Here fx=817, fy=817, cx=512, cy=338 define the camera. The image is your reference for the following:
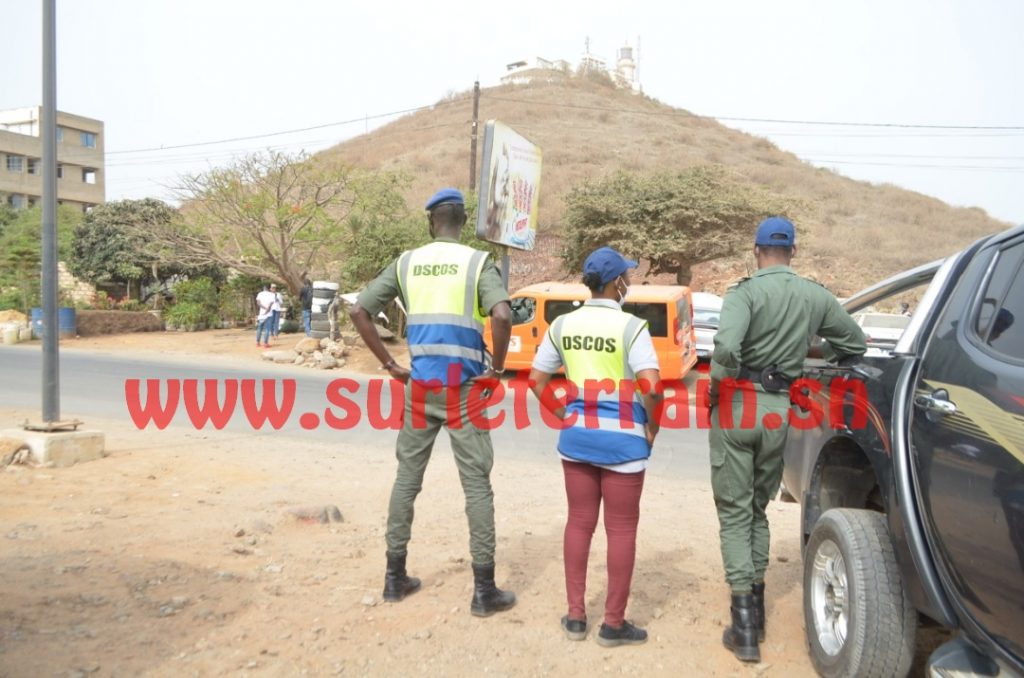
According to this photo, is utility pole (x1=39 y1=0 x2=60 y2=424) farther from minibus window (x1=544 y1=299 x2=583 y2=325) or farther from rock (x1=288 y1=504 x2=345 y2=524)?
minibus window (x1=544 y1=299 x2=583 y2=325)

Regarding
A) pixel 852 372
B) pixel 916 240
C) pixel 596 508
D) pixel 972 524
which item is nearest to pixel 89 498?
pixel 596 508

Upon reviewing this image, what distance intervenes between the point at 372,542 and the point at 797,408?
98.6 inches

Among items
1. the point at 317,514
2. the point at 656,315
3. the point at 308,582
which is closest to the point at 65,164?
the point at 656,315

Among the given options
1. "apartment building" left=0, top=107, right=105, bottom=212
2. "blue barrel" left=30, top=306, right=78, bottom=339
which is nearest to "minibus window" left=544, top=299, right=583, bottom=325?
"blue barrel" left=30, top=306, right=78, bottom=339

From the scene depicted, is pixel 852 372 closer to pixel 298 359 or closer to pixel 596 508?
pixel 596 508

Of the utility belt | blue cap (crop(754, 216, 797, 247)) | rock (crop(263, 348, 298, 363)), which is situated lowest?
rock (crop(263, 348, 298, 363))

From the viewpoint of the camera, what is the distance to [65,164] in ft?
175

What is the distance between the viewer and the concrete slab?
616cm

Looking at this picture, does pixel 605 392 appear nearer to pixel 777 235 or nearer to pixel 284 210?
pixel 777 235

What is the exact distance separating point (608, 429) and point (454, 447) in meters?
0.82

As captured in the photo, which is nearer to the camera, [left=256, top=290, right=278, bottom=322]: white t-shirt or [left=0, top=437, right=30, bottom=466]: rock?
[left=0, top=437, right=30, bottom=466]: rock

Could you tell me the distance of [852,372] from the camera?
3.29 m

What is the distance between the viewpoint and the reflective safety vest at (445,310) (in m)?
3.74

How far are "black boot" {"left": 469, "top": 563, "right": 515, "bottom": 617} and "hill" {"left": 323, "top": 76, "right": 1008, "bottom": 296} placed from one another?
21.2 m
